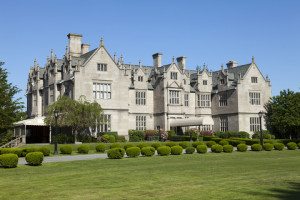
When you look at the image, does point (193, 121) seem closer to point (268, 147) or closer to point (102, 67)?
point (102, 67)

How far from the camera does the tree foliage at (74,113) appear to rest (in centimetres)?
4906

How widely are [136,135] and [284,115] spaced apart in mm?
23110

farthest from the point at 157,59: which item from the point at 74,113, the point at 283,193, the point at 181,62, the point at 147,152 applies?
the point at 283,193

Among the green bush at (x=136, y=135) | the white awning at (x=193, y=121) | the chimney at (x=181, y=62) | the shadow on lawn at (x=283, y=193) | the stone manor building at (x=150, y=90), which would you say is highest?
the chimney at (x=181, y=62)

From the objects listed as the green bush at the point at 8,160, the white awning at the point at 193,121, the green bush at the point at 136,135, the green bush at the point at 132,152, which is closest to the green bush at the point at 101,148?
the green bush at the point at 132,152

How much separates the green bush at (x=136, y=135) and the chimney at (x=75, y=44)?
548 inches

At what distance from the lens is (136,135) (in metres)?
58.0

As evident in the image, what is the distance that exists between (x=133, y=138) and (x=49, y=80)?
15.5 meters

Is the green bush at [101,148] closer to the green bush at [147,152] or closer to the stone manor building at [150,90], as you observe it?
the green bush at [147,152]

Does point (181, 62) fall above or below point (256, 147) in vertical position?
above

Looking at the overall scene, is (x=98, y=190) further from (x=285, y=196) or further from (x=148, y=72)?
(x=148, y=72)

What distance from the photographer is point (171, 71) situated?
64438 millimetres

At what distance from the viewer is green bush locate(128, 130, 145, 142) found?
186ft

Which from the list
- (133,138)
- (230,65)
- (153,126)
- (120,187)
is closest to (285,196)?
(120,187)
